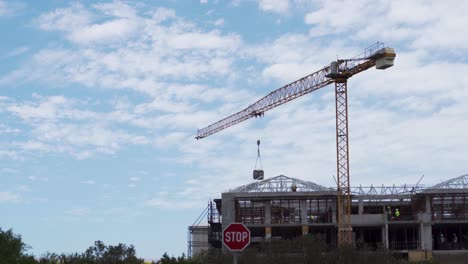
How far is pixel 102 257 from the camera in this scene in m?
82.9

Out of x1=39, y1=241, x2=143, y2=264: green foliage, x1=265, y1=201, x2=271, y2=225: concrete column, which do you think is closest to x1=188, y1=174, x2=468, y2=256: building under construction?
x1=265, y1=201, x2=271, y2=225: concrete column

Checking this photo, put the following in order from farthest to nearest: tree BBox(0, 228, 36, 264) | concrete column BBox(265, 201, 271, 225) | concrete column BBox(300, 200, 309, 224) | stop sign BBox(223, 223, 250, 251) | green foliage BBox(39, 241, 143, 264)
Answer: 1. concrete column BBox(265, 201, 271, 225)
2. concrete column BBox(300, 200, 309, 224)
3. green foliage BBox(39, 241, 143, 264)
4. tree BBox(0, 228, 36, 264)
5. stop sign BBox(223, 223, 250, 251)

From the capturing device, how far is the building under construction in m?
112

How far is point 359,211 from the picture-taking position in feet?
382

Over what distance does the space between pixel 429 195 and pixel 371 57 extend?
23.3 m

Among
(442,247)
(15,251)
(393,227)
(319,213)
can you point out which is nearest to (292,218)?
(319,213)

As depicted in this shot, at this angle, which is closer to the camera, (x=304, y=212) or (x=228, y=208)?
(x=304, y=212)

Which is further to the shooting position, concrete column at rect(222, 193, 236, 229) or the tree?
concrete column at rect(222, 193, 236, 229)

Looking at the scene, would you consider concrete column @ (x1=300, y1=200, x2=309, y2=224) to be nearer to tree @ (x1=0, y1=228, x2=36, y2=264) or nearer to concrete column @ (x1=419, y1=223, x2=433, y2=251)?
concrete column @ (x1=419, y1=223, x2=433, y2=251)

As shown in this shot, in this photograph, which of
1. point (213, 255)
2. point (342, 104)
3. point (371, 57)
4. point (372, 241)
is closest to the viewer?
point (213, 255)

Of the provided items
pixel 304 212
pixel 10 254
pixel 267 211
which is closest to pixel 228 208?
pixel 267 211

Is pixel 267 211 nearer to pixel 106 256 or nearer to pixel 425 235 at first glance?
pixel 425 235

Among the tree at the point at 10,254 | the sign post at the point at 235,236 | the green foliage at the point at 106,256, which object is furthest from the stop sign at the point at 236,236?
the green foliage at the point at 106,256

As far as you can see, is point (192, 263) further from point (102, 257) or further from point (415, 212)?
point (415, 212)
